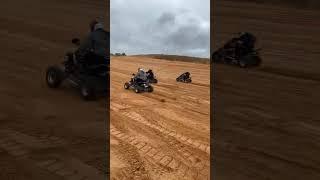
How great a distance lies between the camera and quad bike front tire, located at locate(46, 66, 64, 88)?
7481 mm

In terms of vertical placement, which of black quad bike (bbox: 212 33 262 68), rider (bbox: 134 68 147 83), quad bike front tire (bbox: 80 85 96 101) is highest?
black quad bike (bbox: 212 33 262 68)

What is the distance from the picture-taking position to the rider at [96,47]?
6887 mm

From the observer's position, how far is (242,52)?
1153 cm

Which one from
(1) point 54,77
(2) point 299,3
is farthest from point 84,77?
(2) point 299,3

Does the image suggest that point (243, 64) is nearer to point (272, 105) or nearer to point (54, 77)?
point (272, 105)

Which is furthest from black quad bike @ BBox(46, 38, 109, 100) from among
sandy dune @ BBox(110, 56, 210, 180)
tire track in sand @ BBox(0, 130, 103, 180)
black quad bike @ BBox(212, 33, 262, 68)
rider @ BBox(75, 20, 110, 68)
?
black quad bike @ BBox(212, 33, 262, 68)

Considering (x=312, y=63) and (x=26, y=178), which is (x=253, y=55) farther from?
(x=26, y=178)

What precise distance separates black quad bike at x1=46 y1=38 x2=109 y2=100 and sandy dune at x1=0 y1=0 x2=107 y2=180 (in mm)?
201

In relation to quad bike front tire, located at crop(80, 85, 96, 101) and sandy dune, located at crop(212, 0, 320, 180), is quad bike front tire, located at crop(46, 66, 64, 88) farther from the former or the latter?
sandy dune, located at crop(212, 0, 320, 180)

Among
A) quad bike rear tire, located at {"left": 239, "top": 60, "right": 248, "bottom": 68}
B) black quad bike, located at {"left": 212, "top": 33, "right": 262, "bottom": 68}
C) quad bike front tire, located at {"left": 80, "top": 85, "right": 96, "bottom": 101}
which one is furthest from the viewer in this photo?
quad bike rear tire, located at {"left": 239, "top": 60, "right": 248, "bottom": 68}

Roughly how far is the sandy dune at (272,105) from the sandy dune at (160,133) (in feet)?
1.26

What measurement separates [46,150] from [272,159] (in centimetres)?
343

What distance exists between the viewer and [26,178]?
16.4 ft

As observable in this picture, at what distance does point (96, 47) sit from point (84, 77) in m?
0.56
